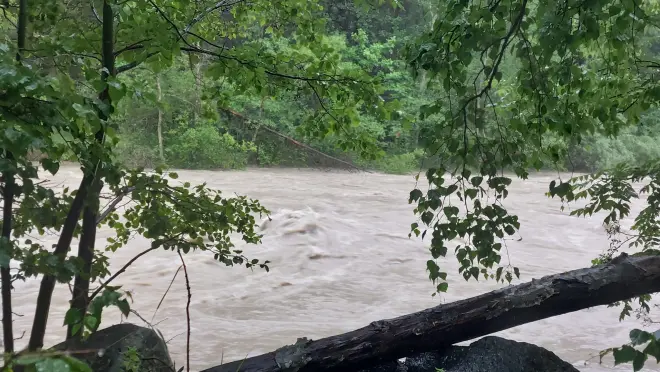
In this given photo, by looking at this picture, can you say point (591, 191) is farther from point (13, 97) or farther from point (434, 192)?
point (13, 97)

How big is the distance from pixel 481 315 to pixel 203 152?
672 inches

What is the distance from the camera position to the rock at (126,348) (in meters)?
2.79

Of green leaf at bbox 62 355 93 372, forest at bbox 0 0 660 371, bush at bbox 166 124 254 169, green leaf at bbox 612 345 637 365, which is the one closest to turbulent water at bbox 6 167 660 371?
forest at bbox 0 0 660 371

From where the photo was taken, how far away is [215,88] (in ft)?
11.6

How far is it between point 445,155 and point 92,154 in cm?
111

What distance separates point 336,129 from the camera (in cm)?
347

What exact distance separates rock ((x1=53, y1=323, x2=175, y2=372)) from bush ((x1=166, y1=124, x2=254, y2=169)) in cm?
1611

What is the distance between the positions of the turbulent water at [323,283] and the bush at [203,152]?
17.0 ft

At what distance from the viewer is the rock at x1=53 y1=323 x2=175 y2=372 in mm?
2795

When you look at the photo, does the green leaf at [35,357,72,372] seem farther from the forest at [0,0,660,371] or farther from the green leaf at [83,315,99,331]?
the green leaf at [83,315,99,331]

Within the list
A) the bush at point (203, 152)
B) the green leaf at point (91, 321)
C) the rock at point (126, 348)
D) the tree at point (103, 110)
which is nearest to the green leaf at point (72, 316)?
the tree at point (103, 110)

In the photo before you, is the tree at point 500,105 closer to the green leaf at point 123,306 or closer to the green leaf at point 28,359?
the green leaf at point 123,306

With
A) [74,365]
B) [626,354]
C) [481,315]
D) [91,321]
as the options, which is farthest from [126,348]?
[74,365]

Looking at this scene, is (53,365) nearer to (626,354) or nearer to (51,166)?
(51,166)
